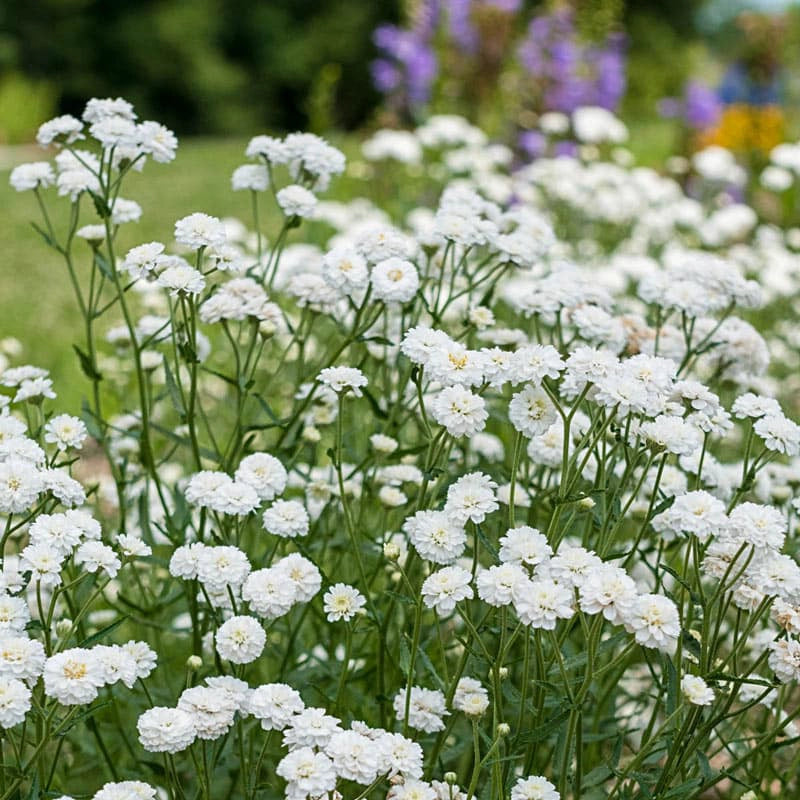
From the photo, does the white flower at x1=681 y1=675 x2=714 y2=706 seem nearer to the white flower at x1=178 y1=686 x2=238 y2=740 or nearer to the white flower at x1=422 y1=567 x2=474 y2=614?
the white flower at x1=422 y1=567 x2=474 y2=614

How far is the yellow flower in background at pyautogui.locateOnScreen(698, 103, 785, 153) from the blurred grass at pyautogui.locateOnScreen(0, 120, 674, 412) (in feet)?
6.33

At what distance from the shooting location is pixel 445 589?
1.33 m

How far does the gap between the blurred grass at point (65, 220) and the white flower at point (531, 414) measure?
220 centimetres

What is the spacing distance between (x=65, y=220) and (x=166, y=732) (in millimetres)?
6311

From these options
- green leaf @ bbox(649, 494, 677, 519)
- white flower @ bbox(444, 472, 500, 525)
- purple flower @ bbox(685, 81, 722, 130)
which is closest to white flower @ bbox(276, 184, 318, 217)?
white flower @ bbox(444, 472, 500, 525)

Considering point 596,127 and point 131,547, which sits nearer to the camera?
point 131,547

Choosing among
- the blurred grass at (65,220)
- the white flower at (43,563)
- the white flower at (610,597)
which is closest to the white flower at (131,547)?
the white flower at (43,563)

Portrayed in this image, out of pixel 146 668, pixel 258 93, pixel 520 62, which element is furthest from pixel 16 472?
pixel 258 93

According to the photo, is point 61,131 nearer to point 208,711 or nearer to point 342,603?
point 342,603

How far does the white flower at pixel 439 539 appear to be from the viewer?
1351 millimetres

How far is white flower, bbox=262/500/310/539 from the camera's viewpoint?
1.49 meters

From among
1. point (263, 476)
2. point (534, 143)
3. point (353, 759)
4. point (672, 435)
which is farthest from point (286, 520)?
point (534, 143)

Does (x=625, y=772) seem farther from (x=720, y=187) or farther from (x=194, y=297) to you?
(x=720, y=187)

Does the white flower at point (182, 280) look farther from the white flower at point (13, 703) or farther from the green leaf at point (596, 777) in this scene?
the green leaf at point (596, 777)
